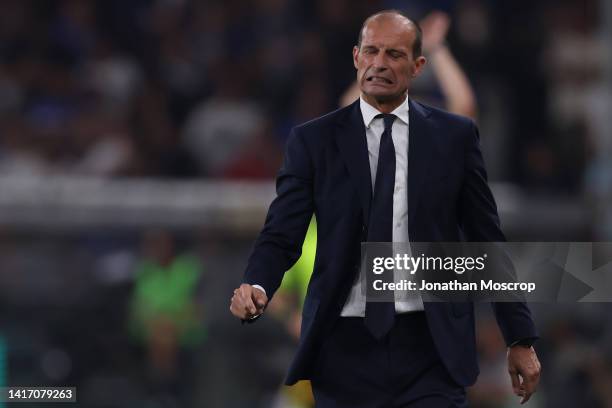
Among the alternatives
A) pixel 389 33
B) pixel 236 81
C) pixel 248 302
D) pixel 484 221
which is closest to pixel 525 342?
pixel 484 221

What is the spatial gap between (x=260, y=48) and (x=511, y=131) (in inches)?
94.6

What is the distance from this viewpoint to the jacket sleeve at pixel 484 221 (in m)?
4.29

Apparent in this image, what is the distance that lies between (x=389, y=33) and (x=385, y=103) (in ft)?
0.73

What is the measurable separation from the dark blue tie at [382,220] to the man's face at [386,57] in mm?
149

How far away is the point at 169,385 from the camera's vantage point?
8.96 m

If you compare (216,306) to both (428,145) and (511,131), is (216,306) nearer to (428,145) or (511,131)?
(511,131)

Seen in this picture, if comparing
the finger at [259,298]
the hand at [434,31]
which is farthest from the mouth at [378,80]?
the hand at [434,31]

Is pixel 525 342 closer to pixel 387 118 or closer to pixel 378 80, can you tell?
pixel 387 118

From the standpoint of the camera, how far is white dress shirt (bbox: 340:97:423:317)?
428 cm

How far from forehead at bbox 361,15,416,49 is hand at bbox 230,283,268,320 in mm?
849

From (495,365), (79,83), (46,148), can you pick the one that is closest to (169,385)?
(495,365)

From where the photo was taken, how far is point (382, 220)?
13.9 ft

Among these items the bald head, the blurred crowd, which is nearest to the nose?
the bald head

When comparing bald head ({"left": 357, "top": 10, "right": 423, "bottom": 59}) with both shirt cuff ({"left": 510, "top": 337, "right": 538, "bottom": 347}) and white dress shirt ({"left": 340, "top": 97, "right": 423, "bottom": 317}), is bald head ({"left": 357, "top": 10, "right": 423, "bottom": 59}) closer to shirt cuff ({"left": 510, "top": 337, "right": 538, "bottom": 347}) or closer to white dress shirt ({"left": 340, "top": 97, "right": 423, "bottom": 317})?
white dress shirt ({"left": 340, "top": 97, "right": 423, "bottom": 317})
